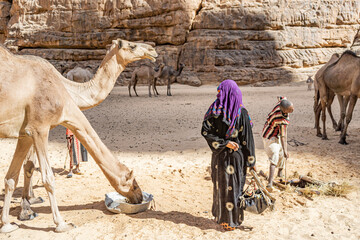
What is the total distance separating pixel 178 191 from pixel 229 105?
86.7 inches

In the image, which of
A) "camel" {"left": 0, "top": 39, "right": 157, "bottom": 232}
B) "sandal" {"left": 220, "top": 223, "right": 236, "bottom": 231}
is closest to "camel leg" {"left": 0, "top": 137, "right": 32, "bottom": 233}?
"camel" {"left": 0, "top": 39, "right": 157, "bottom": 232}

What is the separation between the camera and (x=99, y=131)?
398 inches

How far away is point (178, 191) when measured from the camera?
5156 millimetres

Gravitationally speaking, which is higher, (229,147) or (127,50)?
(127,50)

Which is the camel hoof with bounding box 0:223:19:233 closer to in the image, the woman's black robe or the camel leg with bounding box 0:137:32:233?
the camel leg with bounding box 0:137:32:233

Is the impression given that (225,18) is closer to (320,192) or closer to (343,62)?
(343,62)

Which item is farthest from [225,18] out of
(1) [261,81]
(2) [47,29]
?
(2) [47,29]

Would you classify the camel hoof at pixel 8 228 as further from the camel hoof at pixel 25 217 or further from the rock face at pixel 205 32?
the rock face at pixel 205 32

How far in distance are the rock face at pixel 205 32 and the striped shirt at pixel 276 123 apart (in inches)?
834

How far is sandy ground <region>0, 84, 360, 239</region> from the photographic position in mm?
3705

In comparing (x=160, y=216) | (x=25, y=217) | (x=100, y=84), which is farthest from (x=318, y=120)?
(x=25, y=217)

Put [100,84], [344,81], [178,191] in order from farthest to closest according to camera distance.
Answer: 1. [344,81]
2. [178,191]
3. [100,84]

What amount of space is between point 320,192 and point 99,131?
7148 millimetres

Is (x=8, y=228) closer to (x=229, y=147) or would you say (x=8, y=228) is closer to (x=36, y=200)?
(x=36, y=200)
